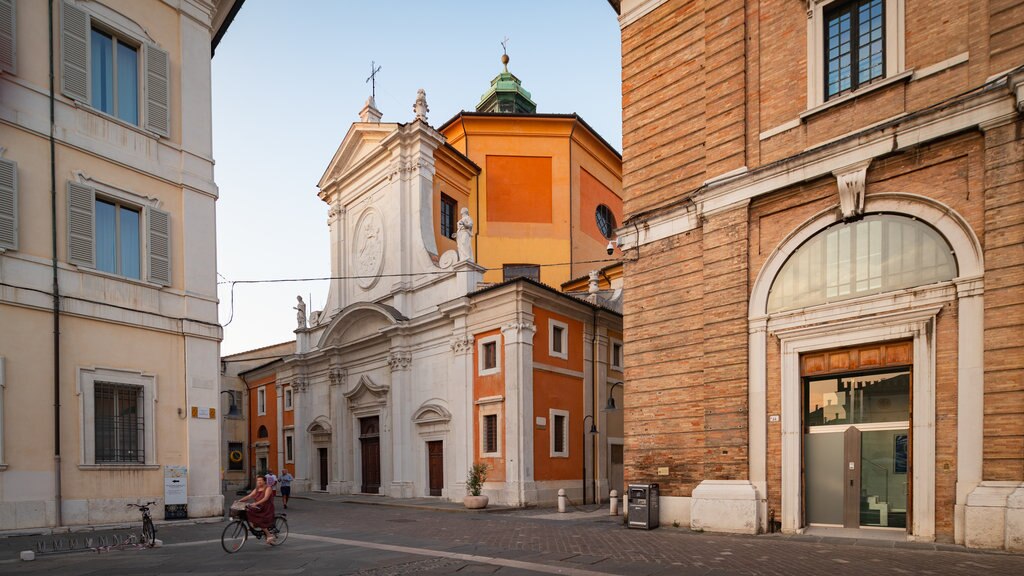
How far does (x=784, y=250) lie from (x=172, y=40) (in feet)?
49.3

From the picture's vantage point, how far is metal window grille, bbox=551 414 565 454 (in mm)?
23031

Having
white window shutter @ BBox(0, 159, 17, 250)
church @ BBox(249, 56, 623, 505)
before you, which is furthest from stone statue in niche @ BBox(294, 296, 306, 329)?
white window shutter @ BBox(0, 159, 17, 250)

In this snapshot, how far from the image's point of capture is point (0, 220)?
12.0m

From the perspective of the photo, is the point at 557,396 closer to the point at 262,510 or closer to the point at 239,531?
the point at 262,510

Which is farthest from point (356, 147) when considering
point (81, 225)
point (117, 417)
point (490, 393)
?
point (117, 417)

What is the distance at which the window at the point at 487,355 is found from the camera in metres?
22.5

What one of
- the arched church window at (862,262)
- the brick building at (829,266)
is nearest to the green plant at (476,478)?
the brick building at (829,266)

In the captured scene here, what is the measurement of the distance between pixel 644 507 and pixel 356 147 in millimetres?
22650

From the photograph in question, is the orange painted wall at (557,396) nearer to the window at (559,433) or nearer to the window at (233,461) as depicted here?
the window at (559,433)

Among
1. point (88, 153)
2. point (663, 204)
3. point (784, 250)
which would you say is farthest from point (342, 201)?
point (784, 250)

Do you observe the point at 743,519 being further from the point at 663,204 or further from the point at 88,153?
the point at 88,153

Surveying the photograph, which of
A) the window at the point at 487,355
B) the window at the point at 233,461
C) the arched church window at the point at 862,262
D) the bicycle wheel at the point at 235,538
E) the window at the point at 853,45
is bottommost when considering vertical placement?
the window at the point at 233,461

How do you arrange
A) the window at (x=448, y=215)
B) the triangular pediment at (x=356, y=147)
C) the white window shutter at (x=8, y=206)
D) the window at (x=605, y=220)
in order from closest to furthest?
the white window shutter at (x=8, y=206) → the triangular pediment at (x=356, y=147) → the window at (x=448, y=215) → the window at (x=605, y=220)

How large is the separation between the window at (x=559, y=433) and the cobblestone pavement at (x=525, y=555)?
8682mm
